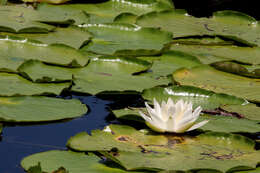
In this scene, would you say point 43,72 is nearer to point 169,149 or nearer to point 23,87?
point 23,87

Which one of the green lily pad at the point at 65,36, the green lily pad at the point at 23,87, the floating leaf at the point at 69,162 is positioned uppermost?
the green lily pad at the point at 65,36

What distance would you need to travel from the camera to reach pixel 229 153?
2.34m

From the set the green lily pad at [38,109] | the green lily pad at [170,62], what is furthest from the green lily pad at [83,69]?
the green lily pad at [38,109]

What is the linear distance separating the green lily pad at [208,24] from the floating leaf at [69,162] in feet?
6.60

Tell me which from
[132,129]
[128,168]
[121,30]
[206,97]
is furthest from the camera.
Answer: [121,30]

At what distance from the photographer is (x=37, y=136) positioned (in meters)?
2.45

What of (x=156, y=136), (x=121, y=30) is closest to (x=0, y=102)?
(x=156, y=136)

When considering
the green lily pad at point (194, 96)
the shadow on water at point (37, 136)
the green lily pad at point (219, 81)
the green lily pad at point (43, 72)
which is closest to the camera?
the shadow on water at point (37, 136)

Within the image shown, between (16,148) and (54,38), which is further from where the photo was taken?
(54,38)

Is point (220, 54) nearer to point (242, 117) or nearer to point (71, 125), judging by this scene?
point (242, 117)

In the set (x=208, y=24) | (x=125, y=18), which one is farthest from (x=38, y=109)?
(x=208, y=24)

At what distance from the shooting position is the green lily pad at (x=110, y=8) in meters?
4.45

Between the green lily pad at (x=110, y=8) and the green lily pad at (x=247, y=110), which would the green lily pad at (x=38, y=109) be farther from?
the green lily pad at (x=110, y=8)

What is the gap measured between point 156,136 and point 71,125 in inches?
16.6
